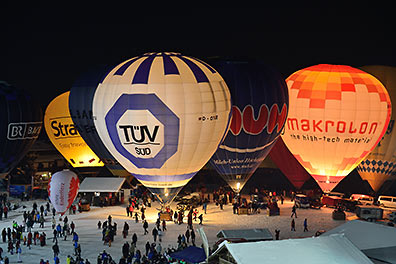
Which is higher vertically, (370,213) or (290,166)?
(290,166)

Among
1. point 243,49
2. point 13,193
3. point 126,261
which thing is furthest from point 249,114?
point 243,49

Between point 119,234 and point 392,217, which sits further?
point 392,217

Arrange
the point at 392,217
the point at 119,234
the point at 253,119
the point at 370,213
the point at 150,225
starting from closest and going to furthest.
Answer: the point at 119,234 < the point at 150,225 < the point at 392,217 < the point at 370,213 < the point at 253,119

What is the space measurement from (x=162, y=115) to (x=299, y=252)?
311 inches

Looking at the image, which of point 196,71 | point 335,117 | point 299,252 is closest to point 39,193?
point 196,71

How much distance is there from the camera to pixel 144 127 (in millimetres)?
18500

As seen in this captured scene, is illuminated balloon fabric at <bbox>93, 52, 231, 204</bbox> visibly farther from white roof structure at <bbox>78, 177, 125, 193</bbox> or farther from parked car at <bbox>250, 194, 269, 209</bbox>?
white roof structure at <bbox>78, 177, 125, 193</bbox>

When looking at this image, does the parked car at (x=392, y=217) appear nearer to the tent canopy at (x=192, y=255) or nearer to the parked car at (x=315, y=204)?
the parked car at (x=315, y=204)

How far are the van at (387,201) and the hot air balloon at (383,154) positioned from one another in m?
0.61

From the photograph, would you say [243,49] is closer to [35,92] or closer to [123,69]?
[35,92]

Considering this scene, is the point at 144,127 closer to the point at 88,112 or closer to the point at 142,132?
the point at 142,132

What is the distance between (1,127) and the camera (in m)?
23.2

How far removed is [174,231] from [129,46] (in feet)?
67.2

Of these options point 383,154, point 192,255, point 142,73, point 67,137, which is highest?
point 142,73
